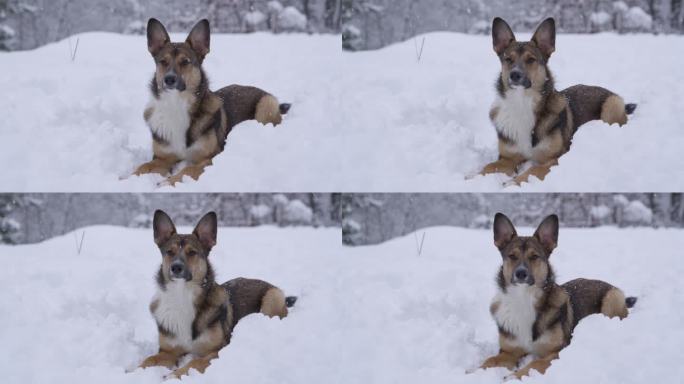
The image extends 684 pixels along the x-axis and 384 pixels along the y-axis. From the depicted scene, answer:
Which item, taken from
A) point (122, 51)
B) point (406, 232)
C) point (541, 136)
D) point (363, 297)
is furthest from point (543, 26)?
point (122, 51)

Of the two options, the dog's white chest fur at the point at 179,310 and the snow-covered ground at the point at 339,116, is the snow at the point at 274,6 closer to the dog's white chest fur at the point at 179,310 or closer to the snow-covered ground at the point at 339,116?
the snow-covered ground at the point at 339,116

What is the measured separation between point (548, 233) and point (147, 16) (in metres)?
1.77

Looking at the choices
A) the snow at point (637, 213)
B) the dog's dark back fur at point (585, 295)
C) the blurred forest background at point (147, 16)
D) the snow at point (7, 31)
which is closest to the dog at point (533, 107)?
the snow at point (637, 213)

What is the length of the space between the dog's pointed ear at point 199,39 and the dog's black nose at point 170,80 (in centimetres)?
14

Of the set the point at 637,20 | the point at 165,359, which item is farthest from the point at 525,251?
the point at 165,359

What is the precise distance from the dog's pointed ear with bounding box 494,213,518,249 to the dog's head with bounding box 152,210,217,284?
1.09m

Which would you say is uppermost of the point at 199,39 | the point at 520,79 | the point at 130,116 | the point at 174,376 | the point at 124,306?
the point at 199,39

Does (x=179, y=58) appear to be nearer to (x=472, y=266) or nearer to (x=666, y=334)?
(x=472, y=266)

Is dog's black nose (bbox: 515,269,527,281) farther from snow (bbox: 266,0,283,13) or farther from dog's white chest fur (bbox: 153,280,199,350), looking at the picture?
snow (bbox: 266,0,283,13)

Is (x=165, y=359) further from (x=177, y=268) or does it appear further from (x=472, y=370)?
(x=472, y=370)

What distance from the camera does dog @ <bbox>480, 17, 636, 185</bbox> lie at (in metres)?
→ 3.61

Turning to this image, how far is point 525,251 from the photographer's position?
3.62 metres

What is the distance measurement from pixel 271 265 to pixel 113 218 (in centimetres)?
65

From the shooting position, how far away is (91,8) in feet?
12.4
